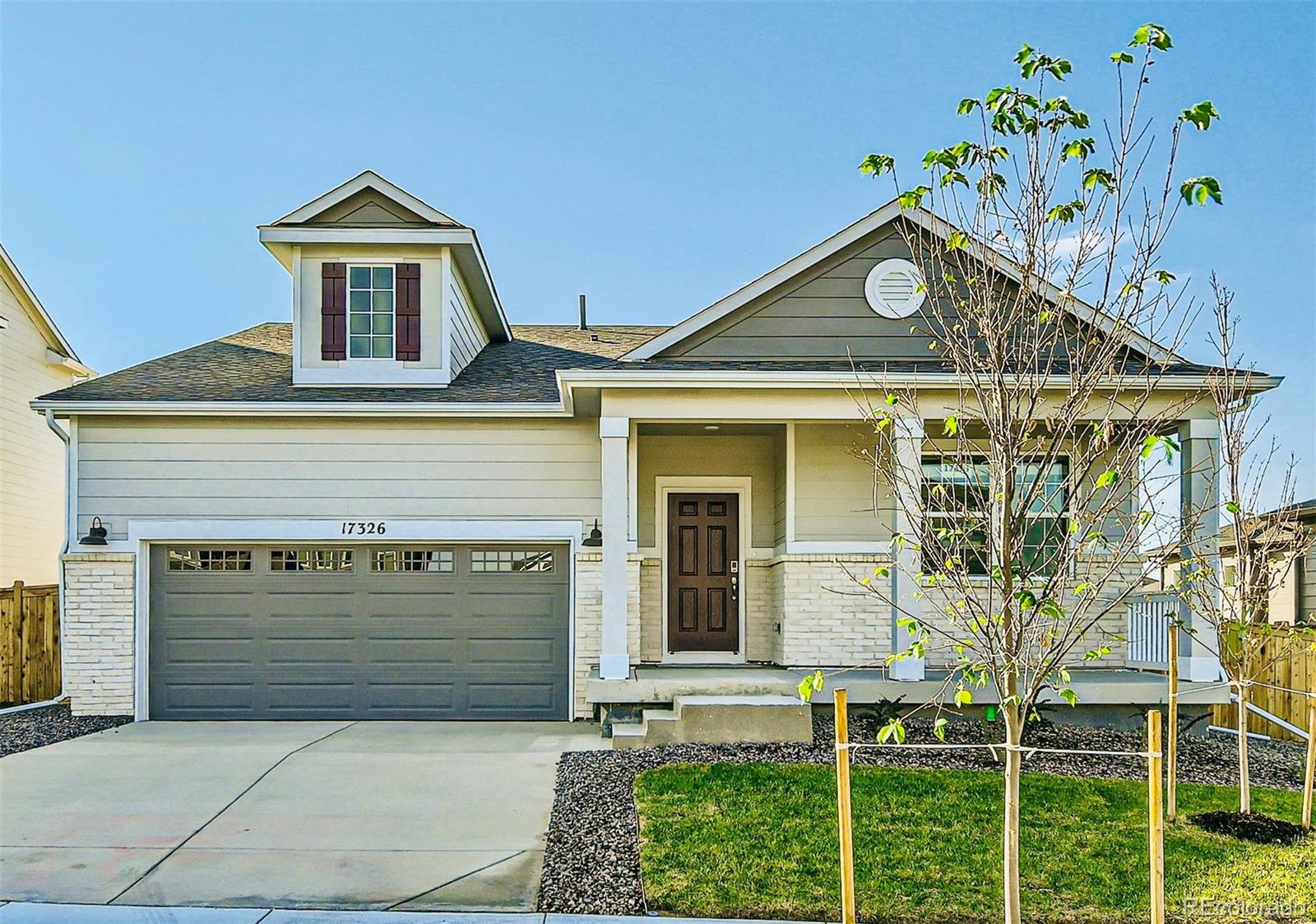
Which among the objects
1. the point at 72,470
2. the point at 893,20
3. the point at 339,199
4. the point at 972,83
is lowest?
the point at 72,470

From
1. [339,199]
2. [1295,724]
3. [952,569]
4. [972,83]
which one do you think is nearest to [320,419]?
[339,199]

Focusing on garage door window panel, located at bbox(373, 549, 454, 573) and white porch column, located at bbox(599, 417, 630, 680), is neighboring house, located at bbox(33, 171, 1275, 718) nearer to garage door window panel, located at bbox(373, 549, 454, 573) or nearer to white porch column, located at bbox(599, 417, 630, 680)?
garage door window panel, located at bbox(373, 549, 454, 573)

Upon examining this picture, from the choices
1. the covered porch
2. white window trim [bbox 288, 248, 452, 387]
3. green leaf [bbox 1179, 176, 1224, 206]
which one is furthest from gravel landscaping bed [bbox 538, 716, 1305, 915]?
white window trim [bbox 288, 248, 452, 387]

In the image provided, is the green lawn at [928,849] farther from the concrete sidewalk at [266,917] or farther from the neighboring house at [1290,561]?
the neighboring house at [1290,561]

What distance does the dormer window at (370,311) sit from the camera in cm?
1248

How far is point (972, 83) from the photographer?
20.1ft

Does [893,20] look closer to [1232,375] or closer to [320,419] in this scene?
[1232,375]

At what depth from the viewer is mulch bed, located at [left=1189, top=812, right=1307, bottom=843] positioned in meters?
6.73

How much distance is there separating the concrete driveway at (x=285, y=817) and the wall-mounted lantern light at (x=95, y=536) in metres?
2.10

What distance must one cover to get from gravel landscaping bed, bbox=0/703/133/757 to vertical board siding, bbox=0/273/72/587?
14.6 ft

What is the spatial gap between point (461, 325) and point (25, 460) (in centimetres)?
820

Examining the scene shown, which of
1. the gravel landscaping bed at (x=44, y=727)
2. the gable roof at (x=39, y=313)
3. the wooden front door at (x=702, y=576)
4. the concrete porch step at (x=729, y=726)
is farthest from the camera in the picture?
the gable roof at (x=39, y=313)

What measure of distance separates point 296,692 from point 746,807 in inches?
249

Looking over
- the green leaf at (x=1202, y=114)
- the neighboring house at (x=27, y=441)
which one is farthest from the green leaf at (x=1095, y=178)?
the neighboring house at (x=27, y=441)
